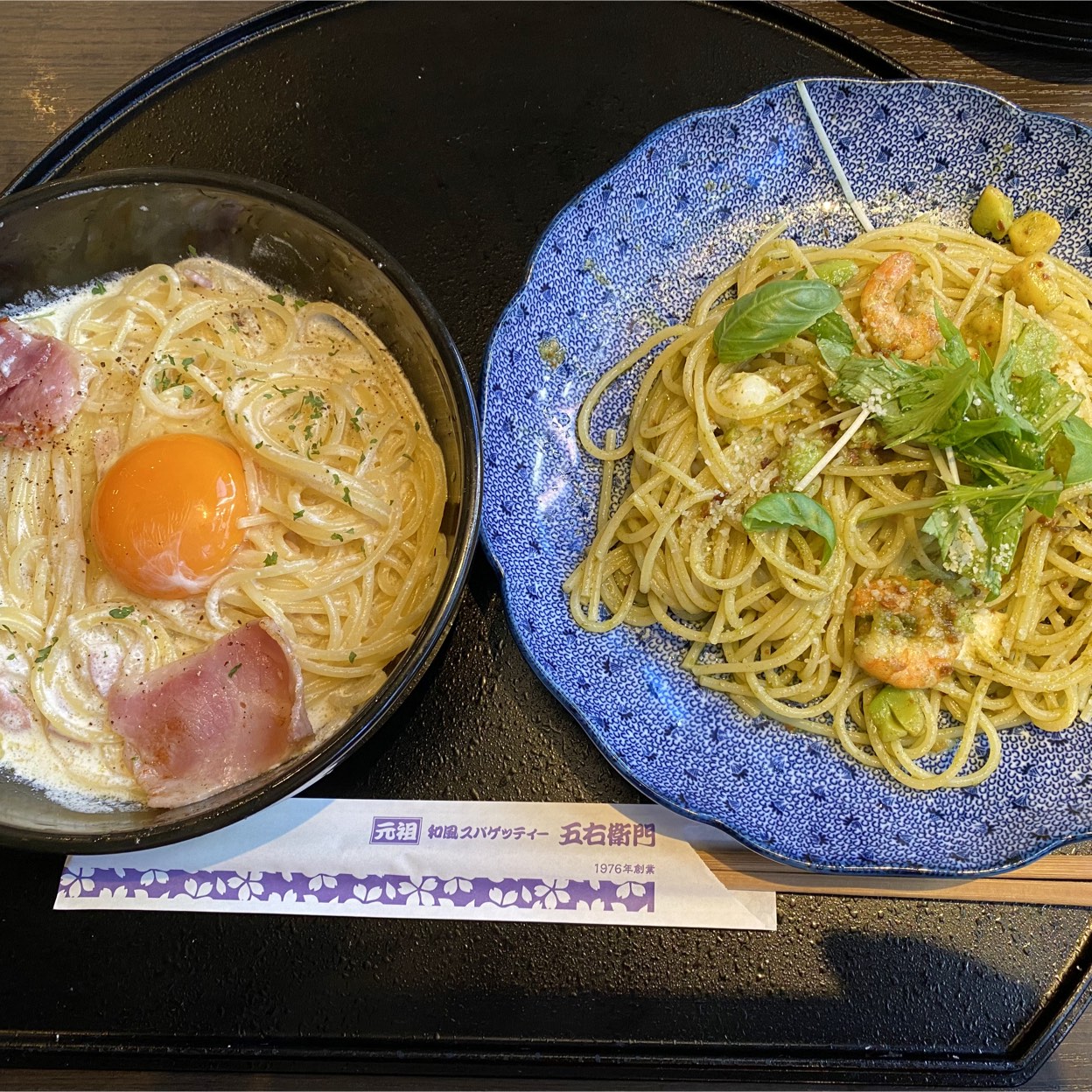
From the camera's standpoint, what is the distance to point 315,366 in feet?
8.41

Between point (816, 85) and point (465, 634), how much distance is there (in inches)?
87.2

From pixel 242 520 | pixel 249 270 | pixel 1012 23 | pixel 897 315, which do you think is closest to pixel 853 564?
pixel 897 315

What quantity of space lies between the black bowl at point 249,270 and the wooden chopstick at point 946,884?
113 centimetres

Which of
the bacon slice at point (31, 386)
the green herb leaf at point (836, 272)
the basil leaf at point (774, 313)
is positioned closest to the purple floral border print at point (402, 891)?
the bacon slice at point (31, 386)

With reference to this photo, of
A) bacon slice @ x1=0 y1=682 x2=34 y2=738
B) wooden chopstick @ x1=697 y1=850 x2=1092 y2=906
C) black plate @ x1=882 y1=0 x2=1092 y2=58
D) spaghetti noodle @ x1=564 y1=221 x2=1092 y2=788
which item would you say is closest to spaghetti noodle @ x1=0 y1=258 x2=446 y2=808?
bacon slice @ x1=0 y1=682 x2=34 y2=738

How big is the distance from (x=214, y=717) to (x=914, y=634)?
198cm

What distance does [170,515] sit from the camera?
7.39ft

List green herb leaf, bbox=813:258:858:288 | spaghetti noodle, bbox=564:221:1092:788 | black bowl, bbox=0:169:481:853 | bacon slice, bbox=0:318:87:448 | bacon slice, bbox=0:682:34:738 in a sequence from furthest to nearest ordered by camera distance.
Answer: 1. green herb leaf, bbox=813:258:858:288
2. bacon slice, bbox=0:318:87:448
3. spaghetti noodle, bbox=564:221:1092:788
4. bacon slice, bbox=0:682:34:738
5. black bowl, bbox=0:169:481:853

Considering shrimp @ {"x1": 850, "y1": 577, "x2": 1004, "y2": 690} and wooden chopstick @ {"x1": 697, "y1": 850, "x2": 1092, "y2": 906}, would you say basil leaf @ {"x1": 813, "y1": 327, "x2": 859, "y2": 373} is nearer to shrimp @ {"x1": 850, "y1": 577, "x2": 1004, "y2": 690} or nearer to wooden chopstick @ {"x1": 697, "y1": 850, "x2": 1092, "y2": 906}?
shrimp @ {"x1": 850, "y1": 577, "x2": 1004, "y2": 690}

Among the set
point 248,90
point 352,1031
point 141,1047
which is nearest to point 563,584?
point 352,1031

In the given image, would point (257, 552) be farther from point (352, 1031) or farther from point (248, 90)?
point (248, 90)

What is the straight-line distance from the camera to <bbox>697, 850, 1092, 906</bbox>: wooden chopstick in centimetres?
226

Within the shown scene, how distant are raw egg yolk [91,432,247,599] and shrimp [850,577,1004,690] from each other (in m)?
1.90

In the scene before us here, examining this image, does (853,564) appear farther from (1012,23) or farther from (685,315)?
(1012,23)
